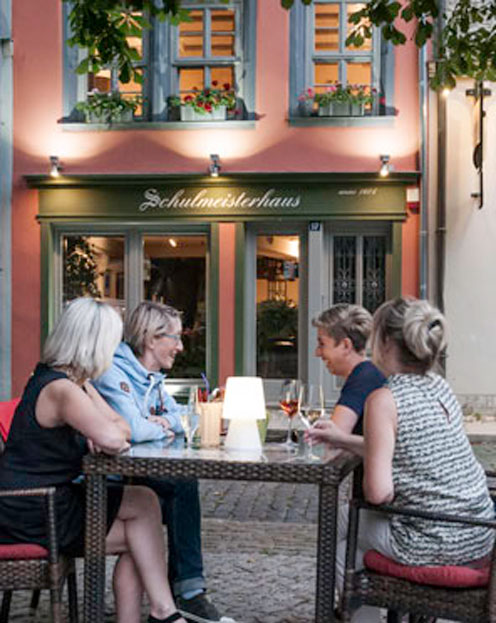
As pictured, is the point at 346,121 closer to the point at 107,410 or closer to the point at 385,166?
the point at 385,166

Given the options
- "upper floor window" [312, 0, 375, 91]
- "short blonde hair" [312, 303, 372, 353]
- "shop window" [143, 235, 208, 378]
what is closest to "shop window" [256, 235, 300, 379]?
"shop window" [143, 235, 208, 378]

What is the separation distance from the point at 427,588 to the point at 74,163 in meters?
11.7

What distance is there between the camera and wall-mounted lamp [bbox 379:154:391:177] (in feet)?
45.3

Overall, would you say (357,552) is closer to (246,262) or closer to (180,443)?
(180,443)

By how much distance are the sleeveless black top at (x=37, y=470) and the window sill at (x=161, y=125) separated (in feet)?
34.5

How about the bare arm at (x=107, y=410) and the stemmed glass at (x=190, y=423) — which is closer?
the bare arm at (x=107, y=410)

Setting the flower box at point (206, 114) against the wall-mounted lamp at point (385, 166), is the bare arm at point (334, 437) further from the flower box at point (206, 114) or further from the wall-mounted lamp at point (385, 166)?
the flower box at point (206, 114)

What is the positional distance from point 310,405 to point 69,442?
1082mm

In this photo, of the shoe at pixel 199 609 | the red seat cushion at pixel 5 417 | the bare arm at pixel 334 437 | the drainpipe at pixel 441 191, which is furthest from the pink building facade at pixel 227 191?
the bare arm at pixel 334 437

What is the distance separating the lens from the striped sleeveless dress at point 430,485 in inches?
142

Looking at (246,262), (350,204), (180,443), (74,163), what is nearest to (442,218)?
(350,204)

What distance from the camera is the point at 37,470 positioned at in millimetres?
3975

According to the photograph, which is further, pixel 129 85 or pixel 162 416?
pixel 129 85

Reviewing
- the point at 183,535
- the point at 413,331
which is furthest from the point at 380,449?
the point at 183,535
